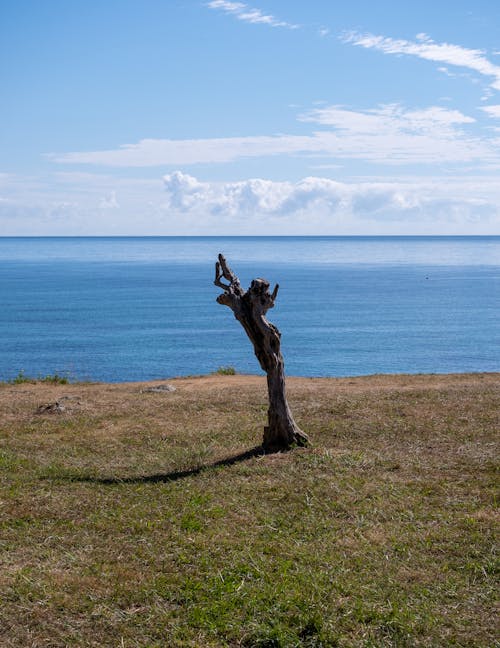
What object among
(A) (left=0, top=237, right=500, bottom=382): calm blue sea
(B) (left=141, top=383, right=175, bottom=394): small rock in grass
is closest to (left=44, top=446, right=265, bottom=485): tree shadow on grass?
(B) (left=141, top=383, right=175, bottom=394): small rock in grass

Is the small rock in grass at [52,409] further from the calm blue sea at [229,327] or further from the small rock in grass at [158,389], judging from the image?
the calm blue sea at [229,327]

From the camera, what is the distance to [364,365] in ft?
185

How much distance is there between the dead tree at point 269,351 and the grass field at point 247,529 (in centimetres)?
51

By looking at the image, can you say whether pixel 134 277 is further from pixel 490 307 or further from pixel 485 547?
pixel 485 547

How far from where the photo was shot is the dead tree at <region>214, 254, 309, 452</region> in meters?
14.7

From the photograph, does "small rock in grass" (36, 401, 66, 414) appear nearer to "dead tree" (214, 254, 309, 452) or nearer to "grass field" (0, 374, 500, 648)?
"grass field" (0, 374, 500, 648)

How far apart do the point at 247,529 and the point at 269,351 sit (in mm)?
5052

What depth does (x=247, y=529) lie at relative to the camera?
1057 centimetres

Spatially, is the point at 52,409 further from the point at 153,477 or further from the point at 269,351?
the point at 269,351

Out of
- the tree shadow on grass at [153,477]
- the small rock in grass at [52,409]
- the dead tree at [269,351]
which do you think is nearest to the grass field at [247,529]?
the tree shadow on grass at [153,477]

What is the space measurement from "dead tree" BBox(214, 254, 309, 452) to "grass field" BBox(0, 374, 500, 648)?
514 mm

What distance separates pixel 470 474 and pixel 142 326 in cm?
6684

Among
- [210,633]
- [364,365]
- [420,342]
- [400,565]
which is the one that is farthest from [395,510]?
[420,342]

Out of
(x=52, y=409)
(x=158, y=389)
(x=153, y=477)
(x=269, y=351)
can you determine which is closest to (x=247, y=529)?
(x=153, y=477)
